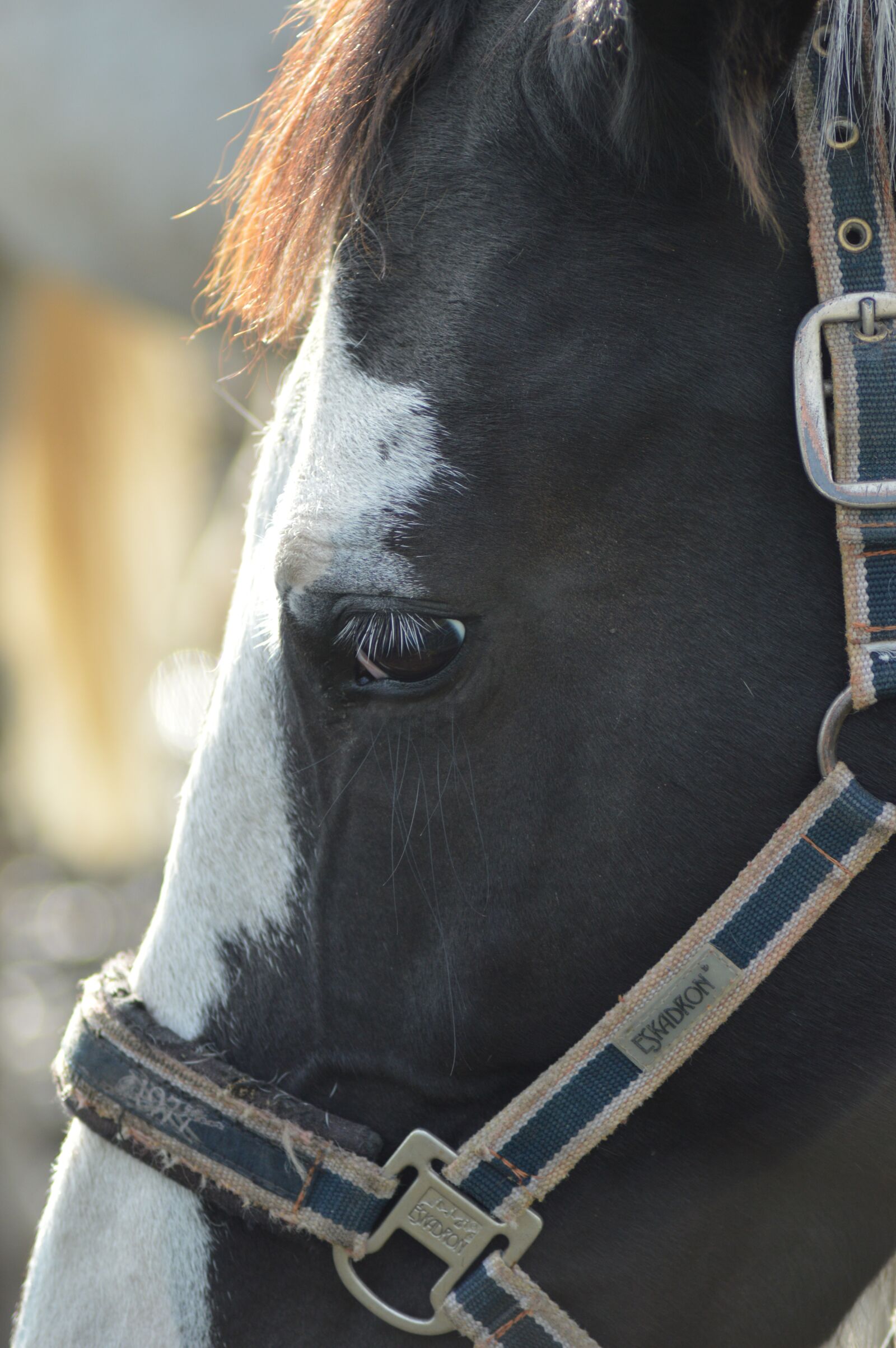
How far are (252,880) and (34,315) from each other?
2514mm

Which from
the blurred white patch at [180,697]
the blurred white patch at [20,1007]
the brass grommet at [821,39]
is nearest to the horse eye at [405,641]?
the brass grommet at [821,39]

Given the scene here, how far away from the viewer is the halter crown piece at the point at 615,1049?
814 mm

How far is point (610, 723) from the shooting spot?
33.4 inches

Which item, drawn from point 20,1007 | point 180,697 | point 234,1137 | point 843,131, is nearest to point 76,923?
point 20,1007

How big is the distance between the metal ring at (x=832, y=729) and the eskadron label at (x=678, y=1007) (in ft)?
0.49

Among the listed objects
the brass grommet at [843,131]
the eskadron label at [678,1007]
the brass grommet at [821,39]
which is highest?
the brass grommet at [821,39]

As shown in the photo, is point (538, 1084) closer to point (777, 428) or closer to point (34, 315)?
point (777, 428)

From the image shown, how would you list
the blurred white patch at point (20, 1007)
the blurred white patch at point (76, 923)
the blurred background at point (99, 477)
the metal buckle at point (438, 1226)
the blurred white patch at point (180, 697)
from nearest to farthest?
the metal buckle at point (438, 1226)
the blurred background at point (99, 477)
the blurred white patch at point (180, 697)
the blurred white patch at point (20, 1007)
the blurred white patch at point (76, 923)

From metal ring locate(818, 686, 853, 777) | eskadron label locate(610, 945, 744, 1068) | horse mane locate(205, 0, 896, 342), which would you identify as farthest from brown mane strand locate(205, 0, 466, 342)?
eskadron label locate(610, 945, 744, 1068)

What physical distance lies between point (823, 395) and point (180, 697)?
2085mm

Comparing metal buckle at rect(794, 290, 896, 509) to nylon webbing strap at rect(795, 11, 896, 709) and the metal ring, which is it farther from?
the metal ring

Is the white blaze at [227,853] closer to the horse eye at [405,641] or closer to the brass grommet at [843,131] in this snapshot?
the horse eye at [405,641]

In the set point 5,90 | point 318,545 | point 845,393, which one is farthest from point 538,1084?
point 5,90

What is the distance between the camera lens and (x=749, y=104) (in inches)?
30.7
